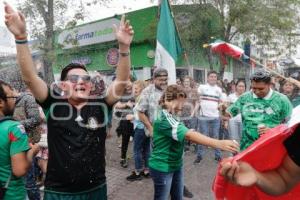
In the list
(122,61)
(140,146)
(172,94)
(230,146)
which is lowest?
(140,146)

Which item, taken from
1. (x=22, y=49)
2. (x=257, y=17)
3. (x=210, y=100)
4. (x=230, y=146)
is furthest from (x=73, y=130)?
(x=257, y=17)

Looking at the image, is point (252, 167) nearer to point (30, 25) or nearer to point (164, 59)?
point (164, 59)

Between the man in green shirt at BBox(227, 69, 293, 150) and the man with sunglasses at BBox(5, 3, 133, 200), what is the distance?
91.2 inches

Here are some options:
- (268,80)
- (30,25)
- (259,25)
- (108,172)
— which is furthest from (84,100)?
(259,25)

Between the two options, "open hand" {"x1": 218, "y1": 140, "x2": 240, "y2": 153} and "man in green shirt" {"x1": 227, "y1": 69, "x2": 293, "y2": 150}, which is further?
"man in green shirt" {"x1": 227, "y1": 69, "x2": 293, "y2": 150}

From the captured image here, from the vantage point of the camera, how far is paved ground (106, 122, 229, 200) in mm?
5500

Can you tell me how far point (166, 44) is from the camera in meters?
6.38

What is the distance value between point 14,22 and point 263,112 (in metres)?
3.18

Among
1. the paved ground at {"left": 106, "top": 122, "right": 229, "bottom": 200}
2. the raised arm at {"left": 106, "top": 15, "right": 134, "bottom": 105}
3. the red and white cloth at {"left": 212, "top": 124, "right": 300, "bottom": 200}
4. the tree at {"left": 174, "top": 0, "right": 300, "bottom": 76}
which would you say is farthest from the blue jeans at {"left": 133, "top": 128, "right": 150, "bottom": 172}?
the tree at {"left": 174, "top": 0, "right": 300, "bottom": 76}

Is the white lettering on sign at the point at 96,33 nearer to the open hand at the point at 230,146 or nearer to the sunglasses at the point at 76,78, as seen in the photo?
the sunglasses at the point at 76,78

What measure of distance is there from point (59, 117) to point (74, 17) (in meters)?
9.47

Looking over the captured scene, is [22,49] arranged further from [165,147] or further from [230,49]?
[230,49]

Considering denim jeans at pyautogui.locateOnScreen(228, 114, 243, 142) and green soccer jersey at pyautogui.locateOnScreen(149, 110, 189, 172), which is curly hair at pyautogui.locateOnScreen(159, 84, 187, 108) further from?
denim jeans at pyautogui.locateOnScreen(228, 114, 243, 142)

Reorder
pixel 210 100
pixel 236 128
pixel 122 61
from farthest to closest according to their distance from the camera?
pixel 210 100 < pixel 236 128 < pixel 122 61
